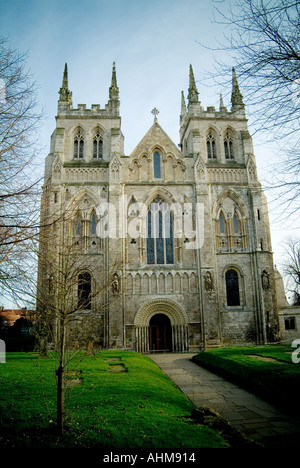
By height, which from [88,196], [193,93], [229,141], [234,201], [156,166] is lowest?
[234,201]

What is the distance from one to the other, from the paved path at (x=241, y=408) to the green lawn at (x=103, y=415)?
88 centimetres

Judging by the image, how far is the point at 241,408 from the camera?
8.06 metres

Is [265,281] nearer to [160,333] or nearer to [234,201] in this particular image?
[234,201]

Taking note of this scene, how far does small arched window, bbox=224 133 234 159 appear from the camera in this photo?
87.5ft

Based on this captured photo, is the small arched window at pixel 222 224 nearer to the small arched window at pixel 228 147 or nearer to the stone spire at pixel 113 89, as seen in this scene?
the small arched window at pixel 228 147

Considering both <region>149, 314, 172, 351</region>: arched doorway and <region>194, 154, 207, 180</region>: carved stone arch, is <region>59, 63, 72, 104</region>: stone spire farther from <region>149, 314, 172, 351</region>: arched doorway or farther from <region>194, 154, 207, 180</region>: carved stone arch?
<region>149, 314, 172, 351</region>: arched doorway

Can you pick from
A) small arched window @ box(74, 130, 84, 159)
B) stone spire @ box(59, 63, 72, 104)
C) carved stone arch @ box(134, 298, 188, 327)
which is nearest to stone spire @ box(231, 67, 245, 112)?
carved stone arch @ box(134, 298, 188, 327)

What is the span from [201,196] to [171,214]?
8.56ft

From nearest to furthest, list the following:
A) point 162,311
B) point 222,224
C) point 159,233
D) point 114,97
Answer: point 162,311 → point 159,233 → point 222,224 → point 114,97

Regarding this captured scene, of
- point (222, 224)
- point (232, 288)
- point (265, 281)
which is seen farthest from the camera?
point (222, 224)

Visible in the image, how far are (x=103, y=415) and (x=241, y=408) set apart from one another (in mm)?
3667

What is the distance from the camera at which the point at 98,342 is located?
21.4 m

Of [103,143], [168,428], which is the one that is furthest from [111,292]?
[168,428]

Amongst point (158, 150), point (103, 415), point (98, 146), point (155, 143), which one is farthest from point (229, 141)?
point (103, 415)
